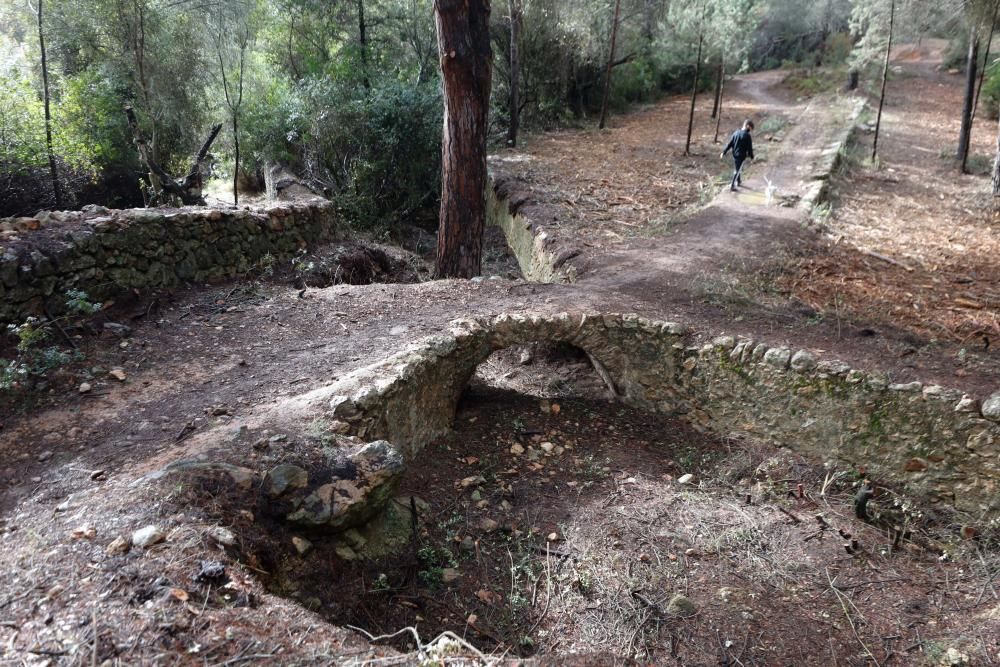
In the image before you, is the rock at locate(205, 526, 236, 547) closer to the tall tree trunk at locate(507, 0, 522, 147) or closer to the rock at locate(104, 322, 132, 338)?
the rock at locate(104, 322, 132, 338)

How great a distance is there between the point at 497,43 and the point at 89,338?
17333mm

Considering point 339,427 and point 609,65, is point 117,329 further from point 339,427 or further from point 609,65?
point 609,65

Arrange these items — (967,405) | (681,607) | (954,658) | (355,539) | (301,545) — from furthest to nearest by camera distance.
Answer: (967,405) → (681,607) → (355,539) → (954,658) → (301,545)

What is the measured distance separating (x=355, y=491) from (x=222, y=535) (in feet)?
3.27

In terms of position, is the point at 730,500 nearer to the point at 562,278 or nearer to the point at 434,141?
the point at 562,278

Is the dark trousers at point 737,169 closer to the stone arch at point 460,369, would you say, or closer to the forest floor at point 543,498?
the forest floor at point 543,498

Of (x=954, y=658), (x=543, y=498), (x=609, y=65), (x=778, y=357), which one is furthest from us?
(x=609, y=65)

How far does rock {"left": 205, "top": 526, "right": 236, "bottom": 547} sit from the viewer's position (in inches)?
144

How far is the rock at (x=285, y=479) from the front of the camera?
4.18m

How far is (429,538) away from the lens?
16.8ft

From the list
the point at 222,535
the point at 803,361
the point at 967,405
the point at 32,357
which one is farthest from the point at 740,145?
the point at 32,357

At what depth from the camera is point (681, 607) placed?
472 cm

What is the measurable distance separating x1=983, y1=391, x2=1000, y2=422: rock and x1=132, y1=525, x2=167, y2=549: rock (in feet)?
21.9

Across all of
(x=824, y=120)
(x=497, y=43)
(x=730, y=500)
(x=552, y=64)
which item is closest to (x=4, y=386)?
(x=730, y=500)
